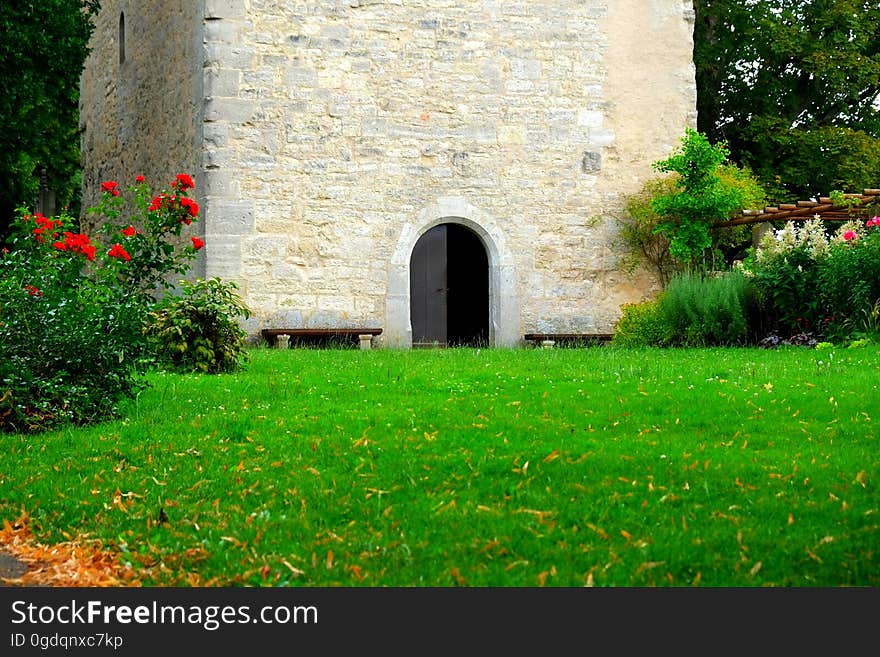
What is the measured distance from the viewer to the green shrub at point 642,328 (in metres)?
13.5

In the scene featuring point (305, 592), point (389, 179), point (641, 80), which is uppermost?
point (641, 80)

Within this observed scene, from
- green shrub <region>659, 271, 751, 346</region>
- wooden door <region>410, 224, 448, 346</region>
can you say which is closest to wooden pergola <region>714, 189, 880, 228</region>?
green shrub <region>659, 271, 751, 346</region>

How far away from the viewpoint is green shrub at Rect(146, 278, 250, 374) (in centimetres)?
1002

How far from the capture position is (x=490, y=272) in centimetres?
1529

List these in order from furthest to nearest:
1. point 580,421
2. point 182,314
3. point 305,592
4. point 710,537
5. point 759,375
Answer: point 182,314 < point 759,375 < point 580,421 < point 710,537 < point 305,592

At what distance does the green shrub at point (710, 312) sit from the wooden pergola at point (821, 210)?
1536 millimetres

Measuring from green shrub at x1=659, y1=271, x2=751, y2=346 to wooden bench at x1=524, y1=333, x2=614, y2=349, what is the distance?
1747 mm

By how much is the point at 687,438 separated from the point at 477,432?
1126 millimetres

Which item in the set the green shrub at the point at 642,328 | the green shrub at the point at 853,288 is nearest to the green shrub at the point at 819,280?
the green shrub at the point at 853,288

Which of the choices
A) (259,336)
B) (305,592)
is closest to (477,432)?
(305,592)

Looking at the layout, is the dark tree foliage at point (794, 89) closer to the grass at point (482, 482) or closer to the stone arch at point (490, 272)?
the stone arch at point (490, 272)

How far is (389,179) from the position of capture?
1478cm

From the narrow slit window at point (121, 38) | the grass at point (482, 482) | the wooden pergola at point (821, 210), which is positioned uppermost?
the narrow slit window at point (121, 38)

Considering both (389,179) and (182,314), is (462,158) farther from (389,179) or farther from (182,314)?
(182,314)
